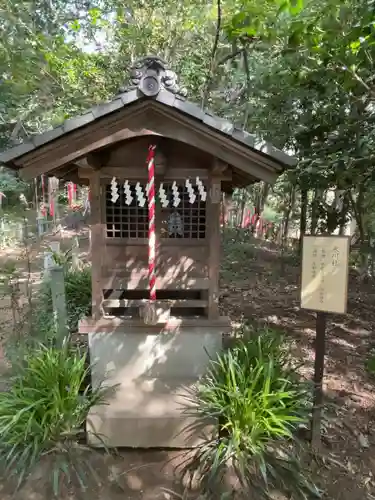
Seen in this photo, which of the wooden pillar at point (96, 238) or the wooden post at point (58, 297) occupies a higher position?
the wooden pillar at point (96, 238)

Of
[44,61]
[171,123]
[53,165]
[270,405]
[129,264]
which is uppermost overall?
[44,61]

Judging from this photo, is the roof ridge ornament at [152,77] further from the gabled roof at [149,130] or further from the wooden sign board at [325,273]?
the wooden sign board at [325,273]

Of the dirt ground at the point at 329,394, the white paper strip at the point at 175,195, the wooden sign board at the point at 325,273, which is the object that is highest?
the white paper strip at the point at 175,195

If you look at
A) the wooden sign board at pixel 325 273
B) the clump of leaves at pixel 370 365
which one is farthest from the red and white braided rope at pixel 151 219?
the clump of leaves at pixel 370 365

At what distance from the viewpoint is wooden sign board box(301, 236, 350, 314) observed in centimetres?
366

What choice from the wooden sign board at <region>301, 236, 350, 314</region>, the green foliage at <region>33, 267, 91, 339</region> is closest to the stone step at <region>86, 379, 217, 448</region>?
the wooden sign board at <region>301, 236, 350, 314</region>

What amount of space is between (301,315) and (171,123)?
19.0ft

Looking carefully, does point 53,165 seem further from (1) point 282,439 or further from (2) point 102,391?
(1) point 282,439

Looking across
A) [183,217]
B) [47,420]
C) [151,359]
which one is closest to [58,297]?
[151,359]

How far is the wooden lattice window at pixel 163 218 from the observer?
455 cm

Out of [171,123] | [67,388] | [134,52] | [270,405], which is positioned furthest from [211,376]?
[134,52]

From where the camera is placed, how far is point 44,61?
7.54 m

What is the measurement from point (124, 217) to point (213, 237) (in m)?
1.08

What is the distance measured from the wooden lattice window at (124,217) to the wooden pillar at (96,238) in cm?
13
